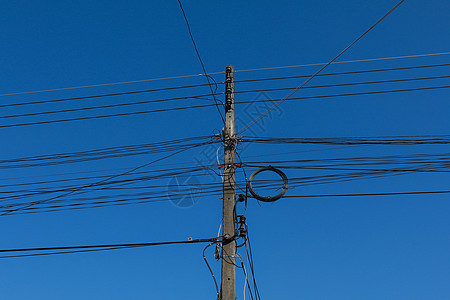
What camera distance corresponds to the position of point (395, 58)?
10.1 metres

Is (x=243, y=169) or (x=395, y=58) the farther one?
(x=395, y=58)

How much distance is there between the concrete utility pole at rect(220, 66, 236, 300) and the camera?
725 centimetres

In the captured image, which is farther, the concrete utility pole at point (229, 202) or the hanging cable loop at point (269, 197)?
the hanging cable loop at point (269, 197)

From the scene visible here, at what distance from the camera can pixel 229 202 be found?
7938mm

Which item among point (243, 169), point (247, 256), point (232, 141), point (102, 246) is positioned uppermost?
point (232, 141)

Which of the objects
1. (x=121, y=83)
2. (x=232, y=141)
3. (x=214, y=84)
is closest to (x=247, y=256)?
(x=232, y=141)

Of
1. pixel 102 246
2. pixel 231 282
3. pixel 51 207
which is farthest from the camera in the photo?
pixel 51 207

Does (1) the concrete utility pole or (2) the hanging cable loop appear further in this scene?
(2) the hanging cable loop

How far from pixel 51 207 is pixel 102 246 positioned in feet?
7.35

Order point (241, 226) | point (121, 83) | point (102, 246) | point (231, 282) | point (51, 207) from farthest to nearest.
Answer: point (121, 83), point (51, 207), point (102, 246), point (241, 226), point (231, 282)

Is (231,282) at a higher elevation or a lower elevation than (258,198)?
lower

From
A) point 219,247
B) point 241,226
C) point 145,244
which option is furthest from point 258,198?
point 145,244

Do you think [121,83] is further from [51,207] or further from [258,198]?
[258,198]

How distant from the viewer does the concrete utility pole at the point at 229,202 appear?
7.25m
